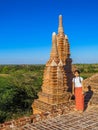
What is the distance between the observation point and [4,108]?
17.6 m

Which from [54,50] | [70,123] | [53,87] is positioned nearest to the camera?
[70,123]

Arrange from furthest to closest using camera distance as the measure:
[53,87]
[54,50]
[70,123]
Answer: [54,50] → [53,87] → [70,123]

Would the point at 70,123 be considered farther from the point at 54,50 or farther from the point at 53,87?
the point at 54,50

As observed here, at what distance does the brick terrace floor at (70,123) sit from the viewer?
6672 millimetres

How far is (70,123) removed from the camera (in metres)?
7.05

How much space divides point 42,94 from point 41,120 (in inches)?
68.0

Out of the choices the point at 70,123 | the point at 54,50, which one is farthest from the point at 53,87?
the point at 70,123

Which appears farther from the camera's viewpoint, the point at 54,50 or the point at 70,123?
the point at 54,50

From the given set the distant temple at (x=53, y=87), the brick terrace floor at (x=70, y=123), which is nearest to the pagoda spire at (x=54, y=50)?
A: the distant temple at (x=53, y=87)

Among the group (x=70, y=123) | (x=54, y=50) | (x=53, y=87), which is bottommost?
(x=70, y=123)

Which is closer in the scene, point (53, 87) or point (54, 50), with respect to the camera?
point (53, 87)

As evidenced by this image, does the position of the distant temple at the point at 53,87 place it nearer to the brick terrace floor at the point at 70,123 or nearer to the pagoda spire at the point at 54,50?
the pagoda spire at the point at 54,50

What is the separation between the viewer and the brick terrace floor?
667cm

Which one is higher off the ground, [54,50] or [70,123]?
[54,50]
